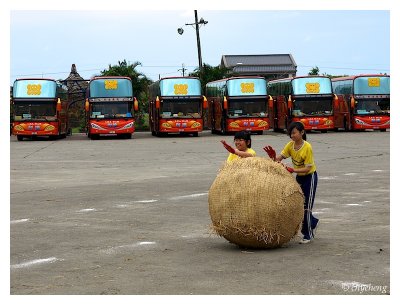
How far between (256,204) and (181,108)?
36.9m

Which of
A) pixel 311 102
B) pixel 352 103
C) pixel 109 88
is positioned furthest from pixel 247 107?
pixel 109 88

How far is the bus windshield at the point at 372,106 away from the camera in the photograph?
4797cm

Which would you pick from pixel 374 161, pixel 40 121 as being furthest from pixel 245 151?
pixel 40 121

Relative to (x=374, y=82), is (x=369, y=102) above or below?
below

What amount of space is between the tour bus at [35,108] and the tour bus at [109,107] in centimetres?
177

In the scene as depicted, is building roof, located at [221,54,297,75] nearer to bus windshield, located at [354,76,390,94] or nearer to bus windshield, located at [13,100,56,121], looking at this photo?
bus windshield, located at [354,76,390,94]

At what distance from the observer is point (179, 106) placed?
46.9 meters

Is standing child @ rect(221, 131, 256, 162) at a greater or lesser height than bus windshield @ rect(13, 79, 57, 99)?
Answer: lesser

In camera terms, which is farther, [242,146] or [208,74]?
[208,74]

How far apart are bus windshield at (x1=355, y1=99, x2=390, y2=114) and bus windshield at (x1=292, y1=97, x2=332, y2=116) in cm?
174

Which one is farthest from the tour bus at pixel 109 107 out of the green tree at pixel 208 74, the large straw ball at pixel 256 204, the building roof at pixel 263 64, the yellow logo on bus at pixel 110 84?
the building roof at pixel 263 64

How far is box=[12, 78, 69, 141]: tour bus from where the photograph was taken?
4538 centimetres

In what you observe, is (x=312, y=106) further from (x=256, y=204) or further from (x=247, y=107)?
(x=256, y=204)

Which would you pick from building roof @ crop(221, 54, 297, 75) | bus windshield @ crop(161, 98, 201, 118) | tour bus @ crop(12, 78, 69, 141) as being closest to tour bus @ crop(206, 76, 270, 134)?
bus windshield @ crop(161, 98, 201, 118)
